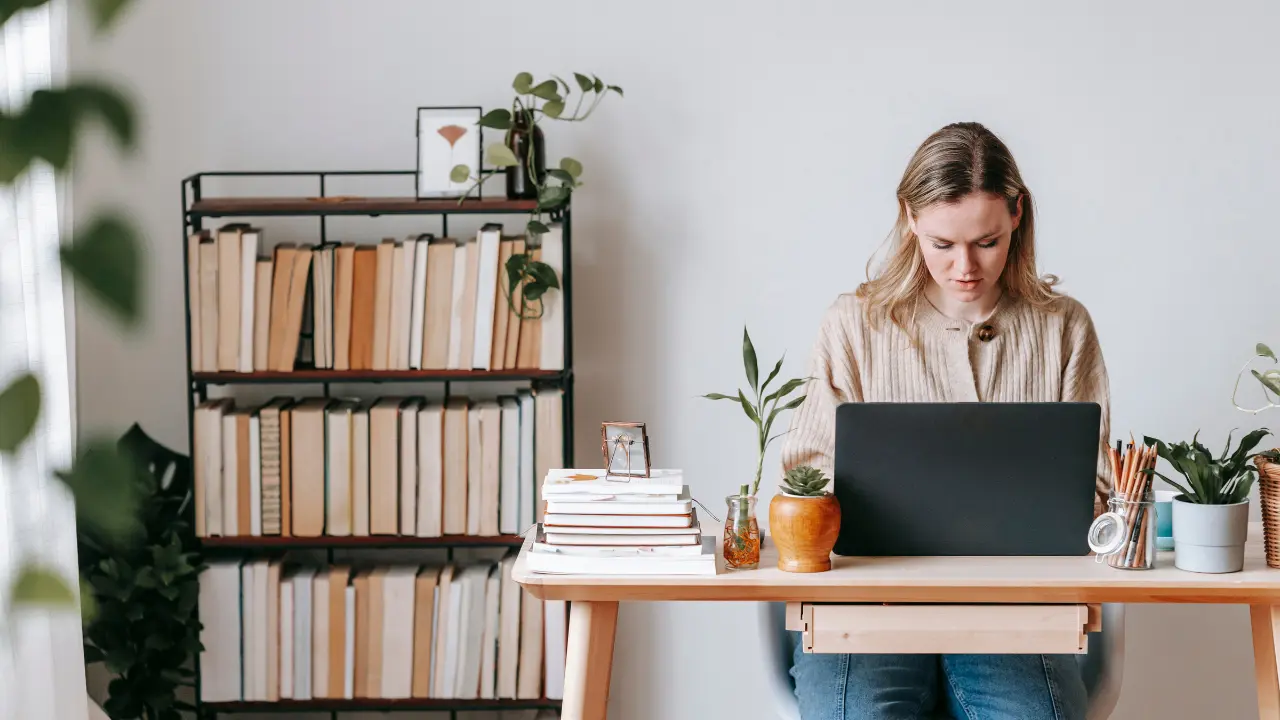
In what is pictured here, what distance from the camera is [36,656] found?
2.16 metres

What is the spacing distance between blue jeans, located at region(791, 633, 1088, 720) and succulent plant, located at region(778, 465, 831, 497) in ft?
1.10

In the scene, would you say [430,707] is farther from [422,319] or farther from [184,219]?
[184,219]

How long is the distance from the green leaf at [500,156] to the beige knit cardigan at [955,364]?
0.80 metres

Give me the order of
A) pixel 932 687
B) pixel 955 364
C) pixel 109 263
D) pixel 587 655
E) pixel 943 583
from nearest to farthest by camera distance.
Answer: pixel 109 263
pixel 943 583
pixel 587 655
pixel 932 687
pixel 955 364

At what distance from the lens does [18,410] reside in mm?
240

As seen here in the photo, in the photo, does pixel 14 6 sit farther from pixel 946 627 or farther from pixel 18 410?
pixel 946 627

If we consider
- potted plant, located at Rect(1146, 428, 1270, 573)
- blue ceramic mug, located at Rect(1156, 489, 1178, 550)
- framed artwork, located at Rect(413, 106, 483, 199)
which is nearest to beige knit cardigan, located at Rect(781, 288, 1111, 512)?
blue ceramic mug, located at Rect(1156, 489, 1178, 550)

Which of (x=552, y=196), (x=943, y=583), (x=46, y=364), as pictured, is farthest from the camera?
(x=552, y=196)

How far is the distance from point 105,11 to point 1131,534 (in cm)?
160

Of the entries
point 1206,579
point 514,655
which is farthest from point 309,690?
point 1206,579

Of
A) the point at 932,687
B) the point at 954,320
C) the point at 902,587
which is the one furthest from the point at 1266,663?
the point at 954,320

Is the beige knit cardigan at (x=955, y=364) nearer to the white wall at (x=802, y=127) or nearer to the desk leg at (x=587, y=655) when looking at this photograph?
the desk leg at (x=587, y=655)

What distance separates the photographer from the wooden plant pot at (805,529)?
5.21ft

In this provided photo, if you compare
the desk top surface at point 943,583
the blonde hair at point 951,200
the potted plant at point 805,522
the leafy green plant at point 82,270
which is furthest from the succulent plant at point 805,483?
the leafy green plant at point 82,270
